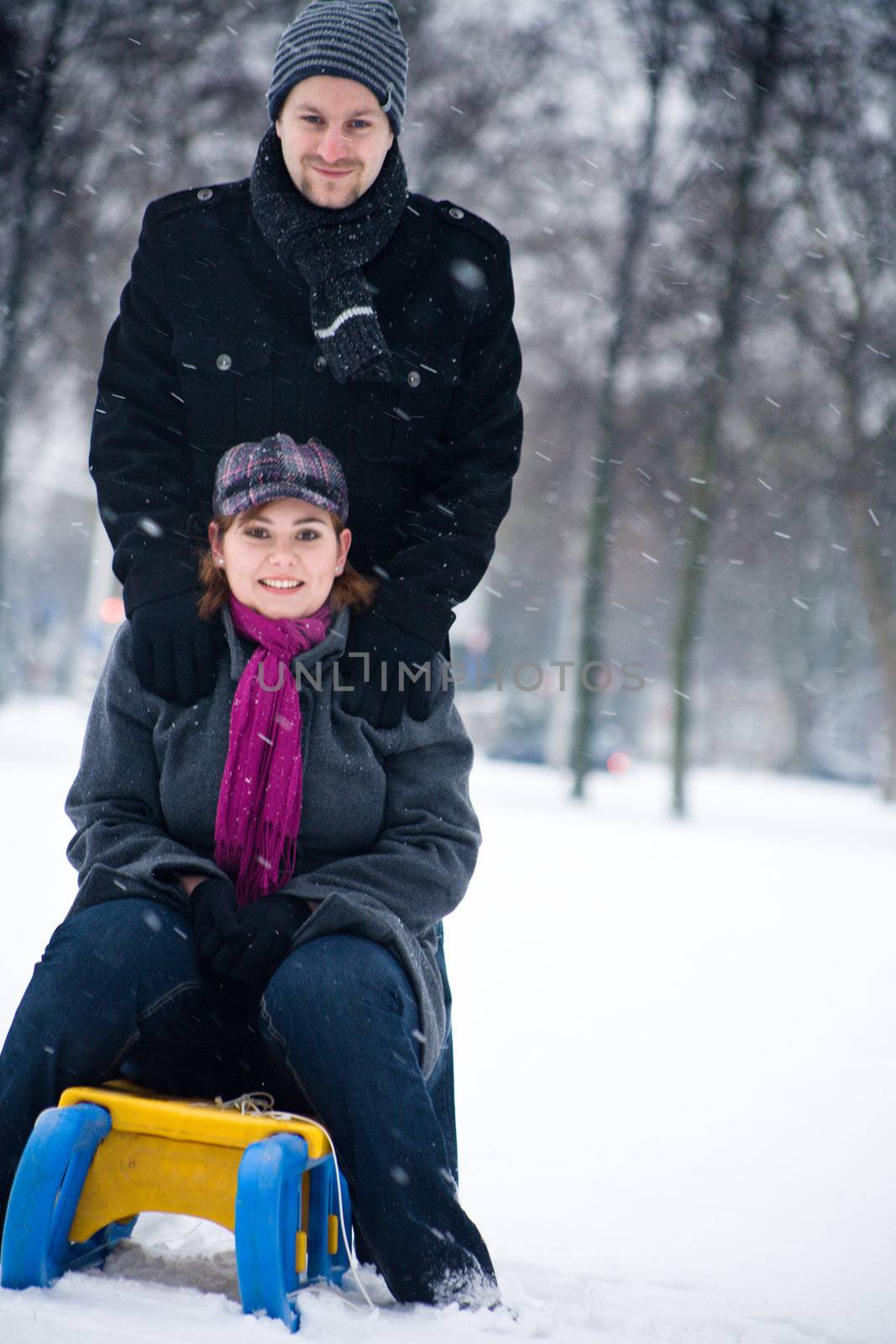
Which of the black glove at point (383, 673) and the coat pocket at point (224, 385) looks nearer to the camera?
the black glove at point (383, 673)

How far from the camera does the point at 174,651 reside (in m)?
2.32

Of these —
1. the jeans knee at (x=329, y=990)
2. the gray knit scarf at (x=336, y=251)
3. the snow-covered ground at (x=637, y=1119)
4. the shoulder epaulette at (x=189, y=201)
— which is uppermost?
the shoulder epaulette at (x=189, y=201)

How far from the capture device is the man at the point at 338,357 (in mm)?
2451

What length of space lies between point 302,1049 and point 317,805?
17.5 inches

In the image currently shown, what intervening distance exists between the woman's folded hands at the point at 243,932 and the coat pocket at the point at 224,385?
35.9 inches

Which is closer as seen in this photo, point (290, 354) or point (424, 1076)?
point (424, 1076)

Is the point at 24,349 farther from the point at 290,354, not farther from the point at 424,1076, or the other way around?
the point at 424,1076

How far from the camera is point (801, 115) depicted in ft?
40.3

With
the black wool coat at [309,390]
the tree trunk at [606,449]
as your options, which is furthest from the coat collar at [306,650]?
the tree trunk at [606,449]

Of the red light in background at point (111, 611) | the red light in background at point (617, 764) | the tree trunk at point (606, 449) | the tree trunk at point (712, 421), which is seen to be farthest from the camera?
the red light in background at point (617, 764)

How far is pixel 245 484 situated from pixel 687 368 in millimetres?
10988

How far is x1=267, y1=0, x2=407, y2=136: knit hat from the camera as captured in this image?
2.45 metres

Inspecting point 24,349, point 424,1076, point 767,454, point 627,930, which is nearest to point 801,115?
point 767,454

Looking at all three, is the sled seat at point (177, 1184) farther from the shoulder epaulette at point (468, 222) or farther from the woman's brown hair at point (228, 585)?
the shoulder epaulette at point (468, 222)
